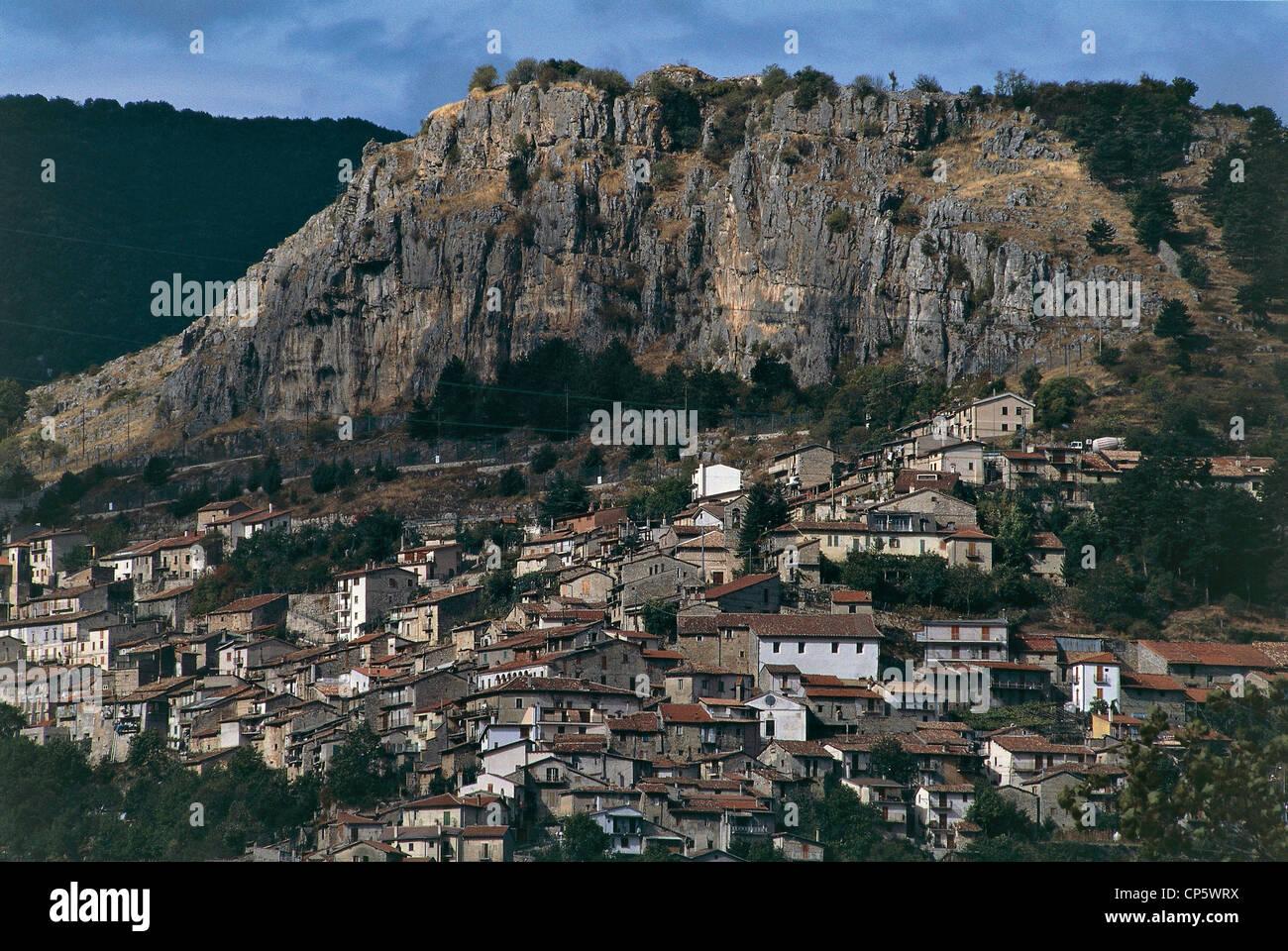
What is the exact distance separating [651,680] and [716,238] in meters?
48.2

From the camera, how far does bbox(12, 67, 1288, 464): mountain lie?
9012 cm

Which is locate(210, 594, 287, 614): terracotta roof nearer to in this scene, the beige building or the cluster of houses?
the cluster of houses

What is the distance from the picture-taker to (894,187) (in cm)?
9600

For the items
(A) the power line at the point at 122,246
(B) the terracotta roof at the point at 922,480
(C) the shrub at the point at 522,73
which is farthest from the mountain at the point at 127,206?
(B) the terracotta roof at the point at 922,480

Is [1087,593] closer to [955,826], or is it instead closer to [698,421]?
[955,826]

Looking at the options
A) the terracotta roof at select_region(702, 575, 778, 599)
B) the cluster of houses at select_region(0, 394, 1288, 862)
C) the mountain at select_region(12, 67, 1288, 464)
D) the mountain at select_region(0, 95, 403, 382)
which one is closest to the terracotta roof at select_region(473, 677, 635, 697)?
the cluster of houses at select_region(0, 394, 1288, 862)

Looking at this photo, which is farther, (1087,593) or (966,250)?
(966,250)

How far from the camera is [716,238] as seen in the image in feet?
330

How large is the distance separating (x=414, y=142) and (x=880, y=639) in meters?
63.4

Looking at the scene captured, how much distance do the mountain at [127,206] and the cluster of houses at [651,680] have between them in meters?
67.8

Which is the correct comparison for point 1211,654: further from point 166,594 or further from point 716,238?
point 716,238

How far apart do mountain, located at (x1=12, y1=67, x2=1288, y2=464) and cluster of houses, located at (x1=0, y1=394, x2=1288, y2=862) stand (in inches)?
586

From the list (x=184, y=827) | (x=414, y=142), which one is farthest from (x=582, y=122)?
(x=184, y=827)

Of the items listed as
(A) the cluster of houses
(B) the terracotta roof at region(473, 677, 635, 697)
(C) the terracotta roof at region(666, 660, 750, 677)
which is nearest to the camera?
(A) the cluster of houses
